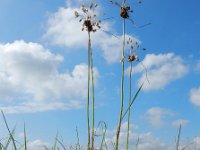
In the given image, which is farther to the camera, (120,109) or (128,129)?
(128,129)

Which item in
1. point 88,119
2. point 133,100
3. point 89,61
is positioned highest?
point 89,61

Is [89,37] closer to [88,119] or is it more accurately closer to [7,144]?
[88,119]

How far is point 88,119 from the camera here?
3.43 m

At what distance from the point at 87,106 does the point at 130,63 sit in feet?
2.61

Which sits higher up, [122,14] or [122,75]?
[122,14]

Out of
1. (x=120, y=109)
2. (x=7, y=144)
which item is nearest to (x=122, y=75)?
(x=120, y=109)

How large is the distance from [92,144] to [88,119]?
0.23 meters

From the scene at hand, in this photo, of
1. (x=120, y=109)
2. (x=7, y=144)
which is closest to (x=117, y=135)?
(x=120, y=109)

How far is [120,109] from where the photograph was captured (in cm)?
333

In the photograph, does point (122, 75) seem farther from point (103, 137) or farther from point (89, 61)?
point (103, 137)

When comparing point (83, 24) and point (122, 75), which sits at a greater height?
point (83, 24)

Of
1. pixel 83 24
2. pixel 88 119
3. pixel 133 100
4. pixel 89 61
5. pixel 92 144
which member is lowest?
pixel 92 144

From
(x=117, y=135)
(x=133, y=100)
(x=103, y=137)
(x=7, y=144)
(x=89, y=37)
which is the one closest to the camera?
(x=117, y=135)

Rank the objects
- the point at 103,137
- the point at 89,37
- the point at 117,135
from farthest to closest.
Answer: the point at 103,137 < the point at 89,37 < the point at 117,135
